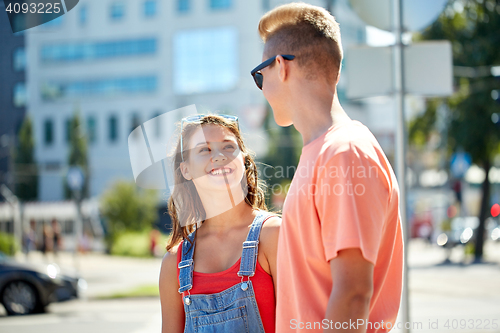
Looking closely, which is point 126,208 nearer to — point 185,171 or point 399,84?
point 399,84

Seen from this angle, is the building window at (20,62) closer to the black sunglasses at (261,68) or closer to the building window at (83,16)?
the building window at (83,16)

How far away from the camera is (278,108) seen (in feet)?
5.60

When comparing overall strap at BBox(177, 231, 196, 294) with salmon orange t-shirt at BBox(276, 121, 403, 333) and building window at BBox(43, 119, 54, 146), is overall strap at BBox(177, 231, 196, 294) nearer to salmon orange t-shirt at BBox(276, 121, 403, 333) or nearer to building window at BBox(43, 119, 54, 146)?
salmon orange t-shirt at BBox(276, 121, 403, 333)

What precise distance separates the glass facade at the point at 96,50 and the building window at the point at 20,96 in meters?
4.28

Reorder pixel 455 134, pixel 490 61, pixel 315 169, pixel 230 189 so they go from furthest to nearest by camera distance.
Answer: pixel 455 134, pixel 490 61, pixel 230 189, pixel 315 169

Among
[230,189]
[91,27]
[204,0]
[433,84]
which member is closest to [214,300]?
[230,189]

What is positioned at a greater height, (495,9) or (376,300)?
(495,9)

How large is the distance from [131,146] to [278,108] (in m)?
0.97

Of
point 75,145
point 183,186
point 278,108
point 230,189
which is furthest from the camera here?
point 75,145

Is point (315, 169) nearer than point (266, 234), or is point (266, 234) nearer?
point (315, 169)

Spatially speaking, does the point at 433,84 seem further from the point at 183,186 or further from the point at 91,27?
the point at 91,27

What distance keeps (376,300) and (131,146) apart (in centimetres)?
135

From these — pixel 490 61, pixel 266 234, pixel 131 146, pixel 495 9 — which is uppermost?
pixel 495 9

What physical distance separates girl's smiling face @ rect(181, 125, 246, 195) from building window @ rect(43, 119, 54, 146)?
46.2 meters
